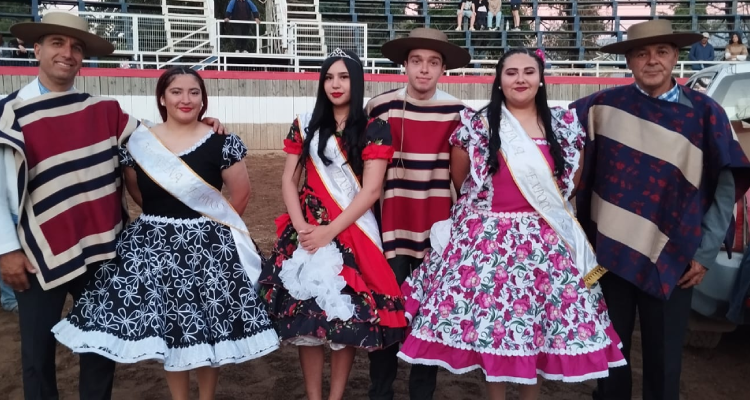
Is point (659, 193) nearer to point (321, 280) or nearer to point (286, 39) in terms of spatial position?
point (321, 280)

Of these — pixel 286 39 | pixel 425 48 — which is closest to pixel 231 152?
pixel 425 48

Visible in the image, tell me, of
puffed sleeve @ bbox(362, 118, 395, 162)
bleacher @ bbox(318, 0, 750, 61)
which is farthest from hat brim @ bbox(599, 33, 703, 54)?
bleacher @ bbox(318, 0, 750, 61)

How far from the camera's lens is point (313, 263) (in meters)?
3.26

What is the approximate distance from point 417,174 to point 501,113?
0.56 m

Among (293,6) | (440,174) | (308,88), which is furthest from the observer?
(293,6)

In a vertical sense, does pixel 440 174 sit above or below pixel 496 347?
above

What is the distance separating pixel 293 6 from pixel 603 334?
69.2ft

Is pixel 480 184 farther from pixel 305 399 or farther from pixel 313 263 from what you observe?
pixel 305 399

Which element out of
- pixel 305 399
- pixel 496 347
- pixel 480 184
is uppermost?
pixel 480 184

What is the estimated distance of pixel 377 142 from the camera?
11.0 ft

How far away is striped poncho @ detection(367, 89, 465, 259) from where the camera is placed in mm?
3566

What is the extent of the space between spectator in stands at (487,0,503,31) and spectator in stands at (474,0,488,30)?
132 mm

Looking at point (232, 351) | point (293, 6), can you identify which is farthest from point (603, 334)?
point (293, 6)

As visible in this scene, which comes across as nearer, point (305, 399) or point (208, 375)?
point (208, 375)
